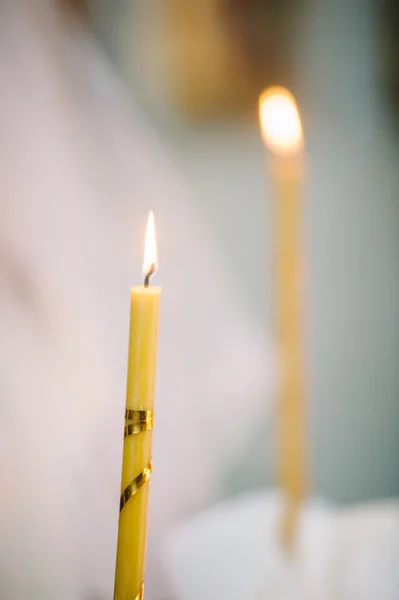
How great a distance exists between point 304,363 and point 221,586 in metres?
0.25

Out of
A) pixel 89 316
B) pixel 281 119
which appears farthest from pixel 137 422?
pixel 281 119

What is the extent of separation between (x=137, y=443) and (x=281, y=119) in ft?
1.33

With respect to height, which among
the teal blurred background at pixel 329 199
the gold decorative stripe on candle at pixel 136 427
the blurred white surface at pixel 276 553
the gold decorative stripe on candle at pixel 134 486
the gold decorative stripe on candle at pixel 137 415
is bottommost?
the blurred white surface at pixel 276 553

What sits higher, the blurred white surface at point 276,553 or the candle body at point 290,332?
the candle body at point 290,332

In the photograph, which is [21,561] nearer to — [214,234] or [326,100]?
[214,234]

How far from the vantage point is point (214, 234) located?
0.60 m

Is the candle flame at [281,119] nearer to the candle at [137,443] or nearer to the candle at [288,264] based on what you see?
the candle at [288,264]

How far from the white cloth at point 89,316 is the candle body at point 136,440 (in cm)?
26

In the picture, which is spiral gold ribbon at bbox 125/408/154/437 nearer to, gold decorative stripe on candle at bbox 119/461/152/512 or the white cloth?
gold decorative stripe on candle at bbox 119/461/152/512

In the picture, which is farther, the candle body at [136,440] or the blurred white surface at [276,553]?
the blurred white surface at [276,553]

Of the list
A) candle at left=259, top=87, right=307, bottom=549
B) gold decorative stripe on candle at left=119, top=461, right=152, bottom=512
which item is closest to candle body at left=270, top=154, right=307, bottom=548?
candle at left=259, top=87, right=307, bottom=549

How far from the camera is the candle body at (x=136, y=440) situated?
0.32m

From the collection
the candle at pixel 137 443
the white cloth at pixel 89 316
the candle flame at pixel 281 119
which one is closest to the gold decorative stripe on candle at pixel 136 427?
the candle at pixel 137 443

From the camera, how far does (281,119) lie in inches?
23.1
